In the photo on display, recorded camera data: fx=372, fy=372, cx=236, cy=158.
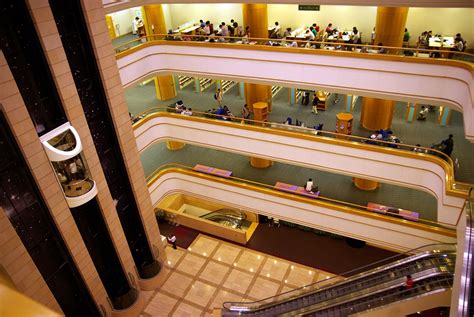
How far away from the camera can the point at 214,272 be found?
15.6 m

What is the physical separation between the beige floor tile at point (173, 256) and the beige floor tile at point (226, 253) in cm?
154

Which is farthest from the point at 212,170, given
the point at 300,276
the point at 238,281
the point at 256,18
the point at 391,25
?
the point at 391,25

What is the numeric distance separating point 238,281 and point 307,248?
346cm

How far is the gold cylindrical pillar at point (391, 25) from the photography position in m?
13.3

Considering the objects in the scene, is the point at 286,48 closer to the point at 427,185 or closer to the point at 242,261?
the point at 427,185

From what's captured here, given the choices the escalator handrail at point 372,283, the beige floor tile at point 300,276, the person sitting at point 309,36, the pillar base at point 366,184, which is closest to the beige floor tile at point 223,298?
the beige floor tile at point 300,276

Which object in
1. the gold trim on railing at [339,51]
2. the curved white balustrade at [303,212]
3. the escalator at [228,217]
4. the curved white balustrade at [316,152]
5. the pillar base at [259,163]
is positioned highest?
the gold trim on railing at [339,51]

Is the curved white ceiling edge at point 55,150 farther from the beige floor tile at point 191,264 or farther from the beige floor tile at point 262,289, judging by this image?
the beige floor tile at point 262,289

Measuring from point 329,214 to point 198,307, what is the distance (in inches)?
240

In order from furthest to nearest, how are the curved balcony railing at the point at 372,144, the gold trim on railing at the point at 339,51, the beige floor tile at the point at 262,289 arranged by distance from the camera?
the beige floor tile at the point at 262,289 → the curved balcony railing at the point at 372,144 → the gold trim on railing at the point at 339,51

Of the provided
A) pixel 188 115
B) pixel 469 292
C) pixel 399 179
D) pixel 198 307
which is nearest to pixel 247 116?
pixel 188 115

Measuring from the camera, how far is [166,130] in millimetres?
16328

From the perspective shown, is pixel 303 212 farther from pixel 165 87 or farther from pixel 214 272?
pixel 165 87

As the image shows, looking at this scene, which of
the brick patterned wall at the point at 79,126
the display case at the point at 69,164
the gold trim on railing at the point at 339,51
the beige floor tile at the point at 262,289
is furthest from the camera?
the beige floor tile at the point at 262,289
